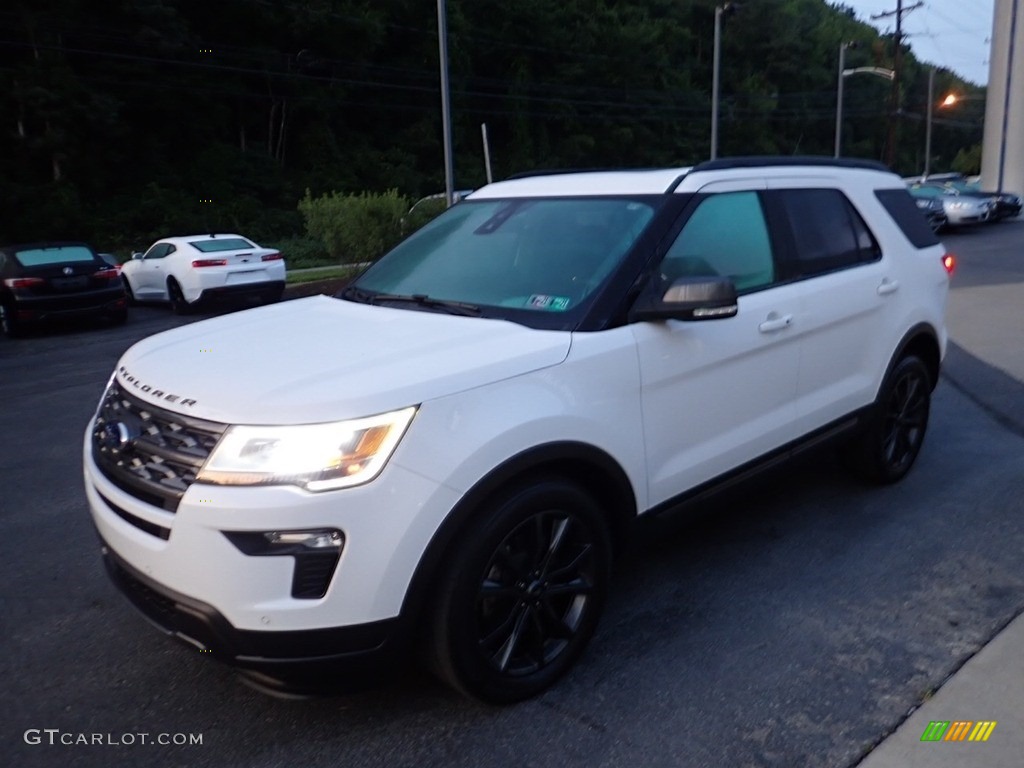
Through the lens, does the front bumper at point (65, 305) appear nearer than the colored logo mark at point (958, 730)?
No

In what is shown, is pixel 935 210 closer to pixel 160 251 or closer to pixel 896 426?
pixel 160 251

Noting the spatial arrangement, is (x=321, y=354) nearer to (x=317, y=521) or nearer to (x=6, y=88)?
(x=317, y=521)

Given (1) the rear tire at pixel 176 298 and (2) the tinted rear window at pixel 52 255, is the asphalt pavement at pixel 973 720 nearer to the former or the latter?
(2) the tinted rear window at pixel 52 255

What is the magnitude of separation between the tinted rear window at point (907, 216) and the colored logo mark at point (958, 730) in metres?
3.05

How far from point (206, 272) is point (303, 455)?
1377 cm

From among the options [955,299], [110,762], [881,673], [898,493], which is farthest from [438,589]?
[955,299]

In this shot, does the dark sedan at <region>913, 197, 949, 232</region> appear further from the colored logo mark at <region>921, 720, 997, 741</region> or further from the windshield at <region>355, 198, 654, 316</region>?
the colored logo mark at <region>921, 720, 997, 741</region>

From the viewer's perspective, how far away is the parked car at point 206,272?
15742 mm

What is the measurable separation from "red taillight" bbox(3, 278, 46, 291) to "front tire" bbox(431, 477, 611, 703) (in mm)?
12627

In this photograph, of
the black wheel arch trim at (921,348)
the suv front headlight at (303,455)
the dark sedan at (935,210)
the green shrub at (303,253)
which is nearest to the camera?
the suv front headlight at (303,455)

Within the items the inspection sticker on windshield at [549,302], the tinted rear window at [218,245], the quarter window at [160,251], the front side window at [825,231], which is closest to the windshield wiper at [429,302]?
the inspection sticker on windshield at [549,302]

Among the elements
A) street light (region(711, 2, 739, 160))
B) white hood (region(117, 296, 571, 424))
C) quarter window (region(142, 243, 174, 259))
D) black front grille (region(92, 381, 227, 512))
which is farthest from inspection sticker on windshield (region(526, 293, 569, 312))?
street light (region(711, 2, 739, 160))

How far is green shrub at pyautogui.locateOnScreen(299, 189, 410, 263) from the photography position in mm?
19781

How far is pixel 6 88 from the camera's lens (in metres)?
34.7
